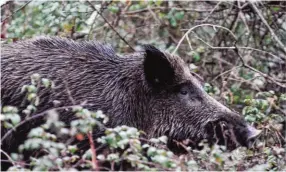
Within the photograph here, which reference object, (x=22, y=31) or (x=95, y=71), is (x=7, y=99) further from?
(x=22, y=31)

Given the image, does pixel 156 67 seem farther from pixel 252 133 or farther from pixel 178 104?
pixel 252 133

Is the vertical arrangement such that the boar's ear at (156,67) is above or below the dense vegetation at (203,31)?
below

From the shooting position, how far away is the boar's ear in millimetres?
5957

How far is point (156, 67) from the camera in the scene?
5.98 m

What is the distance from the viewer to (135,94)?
592 cm

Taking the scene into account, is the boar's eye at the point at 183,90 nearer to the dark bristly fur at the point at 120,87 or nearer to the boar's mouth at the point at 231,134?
the dark bristly fur at the point at 120,87

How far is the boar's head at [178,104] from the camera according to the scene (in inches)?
234

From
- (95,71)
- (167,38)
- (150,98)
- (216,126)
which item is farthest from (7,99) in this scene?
(167,38)

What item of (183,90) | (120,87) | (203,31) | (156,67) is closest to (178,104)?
(183,90)

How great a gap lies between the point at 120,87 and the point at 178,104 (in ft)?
1.97

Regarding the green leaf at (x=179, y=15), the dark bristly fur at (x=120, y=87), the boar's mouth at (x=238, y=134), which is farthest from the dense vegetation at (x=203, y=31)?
the boar's mouth at (x=238, y=134)

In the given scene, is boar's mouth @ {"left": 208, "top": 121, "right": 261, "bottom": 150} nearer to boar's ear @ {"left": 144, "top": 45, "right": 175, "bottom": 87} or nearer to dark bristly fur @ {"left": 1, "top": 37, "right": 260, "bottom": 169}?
dark bristly fur @ {"left": 1, "top": 37, "right": 260, "bottom": 169}

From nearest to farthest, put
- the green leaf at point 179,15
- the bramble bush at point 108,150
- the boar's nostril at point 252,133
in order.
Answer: the bramble bush at point 108,150, the boar's nostril at point 252,133, the green leaf at point 179,15

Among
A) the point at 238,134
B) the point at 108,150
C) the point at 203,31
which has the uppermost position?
the point at 203,31
